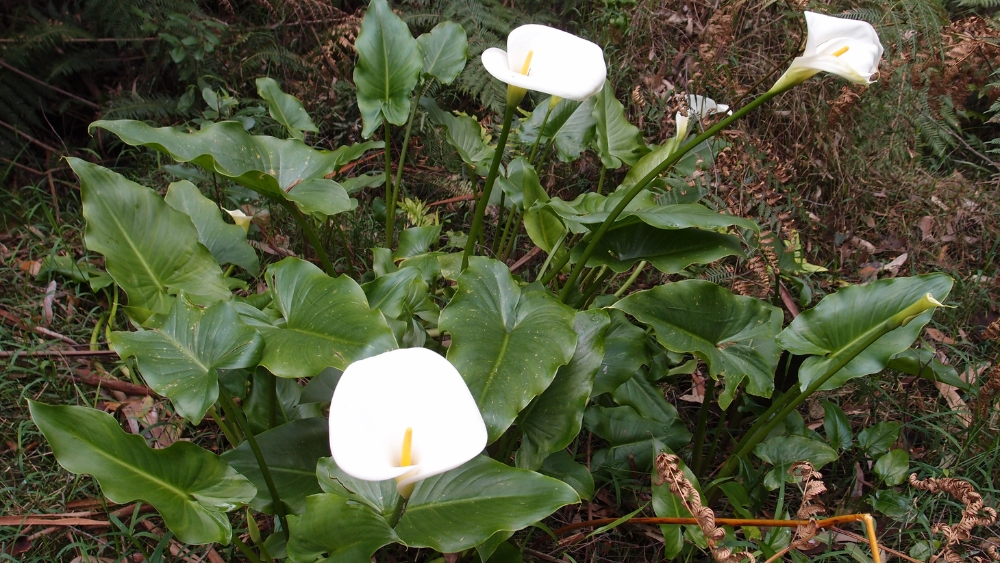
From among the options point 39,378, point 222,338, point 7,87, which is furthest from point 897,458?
point 7,87

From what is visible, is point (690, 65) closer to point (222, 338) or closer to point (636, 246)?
point (636, 246)

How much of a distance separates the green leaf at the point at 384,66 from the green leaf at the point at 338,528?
1168 millimetres

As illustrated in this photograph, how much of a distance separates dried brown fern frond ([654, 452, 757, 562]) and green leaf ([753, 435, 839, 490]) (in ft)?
1.24

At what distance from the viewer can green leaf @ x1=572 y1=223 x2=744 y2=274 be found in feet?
5.58

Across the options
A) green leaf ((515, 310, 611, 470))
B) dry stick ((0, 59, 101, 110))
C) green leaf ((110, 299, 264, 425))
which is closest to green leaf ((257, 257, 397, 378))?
green leaf ((110, 299, 264, 425))

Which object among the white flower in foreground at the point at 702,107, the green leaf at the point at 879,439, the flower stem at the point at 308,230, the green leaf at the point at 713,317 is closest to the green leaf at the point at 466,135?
the flower stem at the point at 308,230

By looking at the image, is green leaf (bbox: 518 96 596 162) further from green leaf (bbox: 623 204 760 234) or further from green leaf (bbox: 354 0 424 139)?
green leaf (bbox: 623 204 760 234)

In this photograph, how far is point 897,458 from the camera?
5.81 feet

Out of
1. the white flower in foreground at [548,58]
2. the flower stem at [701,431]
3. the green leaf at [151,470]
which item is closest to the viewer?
the green leaf at [151,470]

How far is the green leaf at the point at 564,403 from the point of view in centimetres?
147

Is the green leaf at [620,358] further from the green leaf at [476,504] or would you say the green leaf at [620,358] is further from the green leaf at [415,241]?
the green leaf at [415,241]

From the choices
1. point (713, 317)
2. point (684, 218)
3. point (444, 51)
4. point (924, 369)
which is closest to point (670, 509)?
point (713, 317)

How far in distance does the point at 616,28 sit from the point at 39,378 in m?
2.41

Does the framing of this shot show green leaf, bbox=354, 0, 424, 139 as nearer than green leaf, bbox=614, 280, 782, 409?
No
